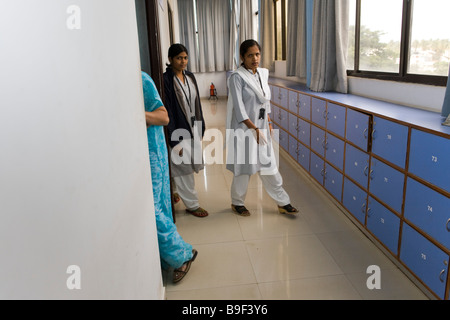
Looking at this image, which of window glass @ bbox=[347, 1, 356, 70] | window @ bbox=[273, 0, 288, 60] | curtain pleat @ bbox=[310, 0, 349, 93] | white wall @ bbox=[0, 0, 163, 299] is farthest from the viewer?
window @ bbox=[273, 0, 288, 60]

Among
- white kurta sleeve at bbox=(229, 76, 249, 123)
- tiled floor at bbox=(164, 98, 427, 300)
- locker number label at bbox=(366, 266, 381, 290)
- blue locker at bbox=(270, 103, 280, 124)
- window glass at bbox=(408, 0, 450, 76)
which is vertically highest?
window glass at bbox=(408, 0, 450, 76)

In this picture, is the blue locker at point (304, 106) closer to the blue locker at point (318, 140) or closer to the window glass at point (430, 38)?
the blue locker at point (318, 140)

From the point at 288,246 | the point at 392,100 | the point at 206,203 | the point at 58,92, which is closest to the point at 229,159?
the point at 206,203

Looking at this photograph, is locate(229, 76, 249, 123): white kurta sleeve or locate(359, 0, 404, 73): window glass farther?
locate(359, 0, 404, 73): window glass

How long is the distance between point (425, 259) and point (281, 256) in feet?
2.85

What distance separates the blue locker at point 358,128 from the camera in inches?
99.8

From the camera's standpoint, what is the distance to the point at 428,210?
1878mm

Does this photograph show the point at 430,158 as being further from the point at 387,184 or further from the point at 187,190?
the point at 187,190

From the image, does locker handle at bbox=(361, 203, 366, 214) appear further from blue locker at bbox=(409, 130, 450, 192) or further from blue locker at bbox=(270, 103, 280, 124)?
blue locker at bbox=(270, 103, 280, 124)

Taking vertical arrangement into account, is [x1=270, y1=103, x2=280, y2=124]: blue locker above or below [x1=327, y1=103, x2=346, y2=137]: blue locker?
below

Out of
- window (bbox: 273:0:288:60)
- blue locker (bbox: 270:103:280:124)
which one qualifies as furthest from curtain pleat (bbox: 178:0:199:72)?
blue locker (bbox: 270:103:280:124)

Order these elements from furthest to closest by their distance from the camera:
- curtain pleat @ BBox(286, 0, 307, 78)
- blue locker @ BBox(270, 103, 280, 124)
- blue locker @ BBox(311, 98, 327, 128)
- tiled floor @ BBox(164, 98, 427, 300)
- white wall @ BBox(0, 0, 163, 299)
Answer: blue locker @ BBox(270, 103, 280, 124) → curtain pleat @ BBox(286, 0, 307, 78) → blue locker @ BBox(311, 98, 327, 128) → tiled floor @ BBox(164, 98, 427, 300) → white wall @ BBox(0, 0, 163, 299)

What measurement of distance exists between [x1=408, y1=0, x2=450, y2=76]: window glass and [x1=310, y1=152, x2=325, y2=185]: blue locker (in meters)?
1.11

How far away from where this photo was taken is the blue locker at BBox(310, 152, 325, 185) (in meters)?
3.46
